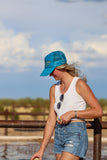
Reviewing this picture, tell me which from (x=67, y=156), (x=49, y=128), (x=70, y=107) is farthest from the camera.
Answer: (x=49, y=128)

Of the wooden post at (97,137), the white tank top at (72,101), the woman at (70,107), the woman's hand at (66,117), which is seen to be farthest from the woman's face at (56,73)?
the wooden post at (97,137)

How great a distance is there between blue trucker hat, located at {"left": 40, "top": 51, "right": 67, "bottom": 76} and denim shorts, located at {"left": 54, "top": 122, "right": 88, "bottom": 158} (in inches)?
20.0

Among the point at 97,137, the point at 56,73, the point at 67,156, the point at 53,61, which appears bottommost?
the point at 67,156

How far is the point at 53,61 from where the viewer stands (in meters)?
3.43

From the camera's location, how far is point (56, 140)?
343 centimetres

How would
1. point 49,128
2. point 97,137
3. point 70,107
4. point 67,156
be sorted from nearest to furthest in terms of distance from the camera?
point 67,156 → point 70,107 → point 49,128 → point 97,137

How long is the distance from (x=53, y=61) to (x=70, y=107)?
45 centimetres

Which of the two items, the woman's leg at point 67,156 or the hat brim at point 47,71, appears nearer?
the woman's leg at point 67,156

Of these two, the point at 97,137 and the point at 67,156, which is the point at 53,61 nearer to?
the point at 67,156

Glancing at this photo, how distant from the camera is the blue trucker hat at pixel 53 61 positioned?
3.39 m

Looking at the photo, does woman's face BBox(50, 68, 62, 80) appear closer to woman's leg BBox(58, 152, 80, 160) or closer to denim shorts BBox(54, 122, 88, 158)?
denim shorts BBox(54, 122, 88, 158)

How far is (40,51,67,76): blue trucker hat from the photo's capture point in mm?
3392

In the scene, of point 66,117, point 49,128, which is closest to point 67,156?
point 66,117

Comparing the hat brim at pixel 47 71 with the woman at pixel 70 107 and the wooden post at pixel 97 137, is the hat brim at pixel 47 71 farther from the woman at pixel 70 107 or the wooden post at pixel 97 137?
the wooden post at pixel 97 137
